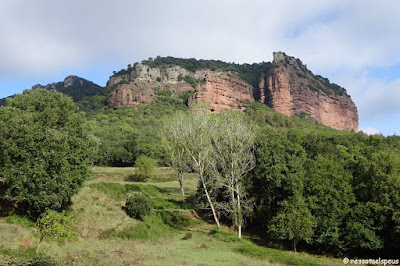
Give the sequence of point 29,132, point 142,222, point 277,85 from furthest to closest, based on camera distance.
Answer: point 277,85, point 142,222, point 29,132

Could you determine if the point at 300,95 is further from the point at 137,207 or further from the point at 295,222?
the point at 137,207

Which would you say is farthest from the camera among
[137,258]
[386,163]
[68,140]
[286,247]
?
[286,247]

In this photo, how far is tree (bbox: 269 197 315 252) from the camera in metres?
25.7

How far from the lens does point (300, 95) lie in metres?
165

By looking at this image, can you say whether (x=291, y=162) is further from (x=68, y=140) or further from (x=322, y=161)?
(x=68, y=140)

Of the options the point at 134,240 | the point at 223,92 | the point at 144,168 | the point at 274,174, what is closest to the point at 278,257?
the point at 274,174

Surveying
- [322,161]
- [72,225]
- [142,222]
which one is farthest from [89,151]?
[322,161]

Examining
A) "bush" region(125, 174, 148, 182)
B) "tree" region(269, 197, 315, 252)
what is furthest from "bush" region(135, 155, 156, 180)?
"tree" region(269, 197, 315, 252)

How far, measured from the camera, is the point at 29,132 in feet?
73.0

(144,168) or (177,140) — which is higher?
(177,140)

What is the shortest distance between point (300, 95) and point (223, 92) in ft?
173

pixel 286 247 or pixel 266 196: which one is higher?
pixel 266 196

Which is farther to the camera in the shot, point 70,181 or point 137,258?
point 70,181

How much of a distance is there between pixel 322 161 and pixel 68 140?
1111 inches
